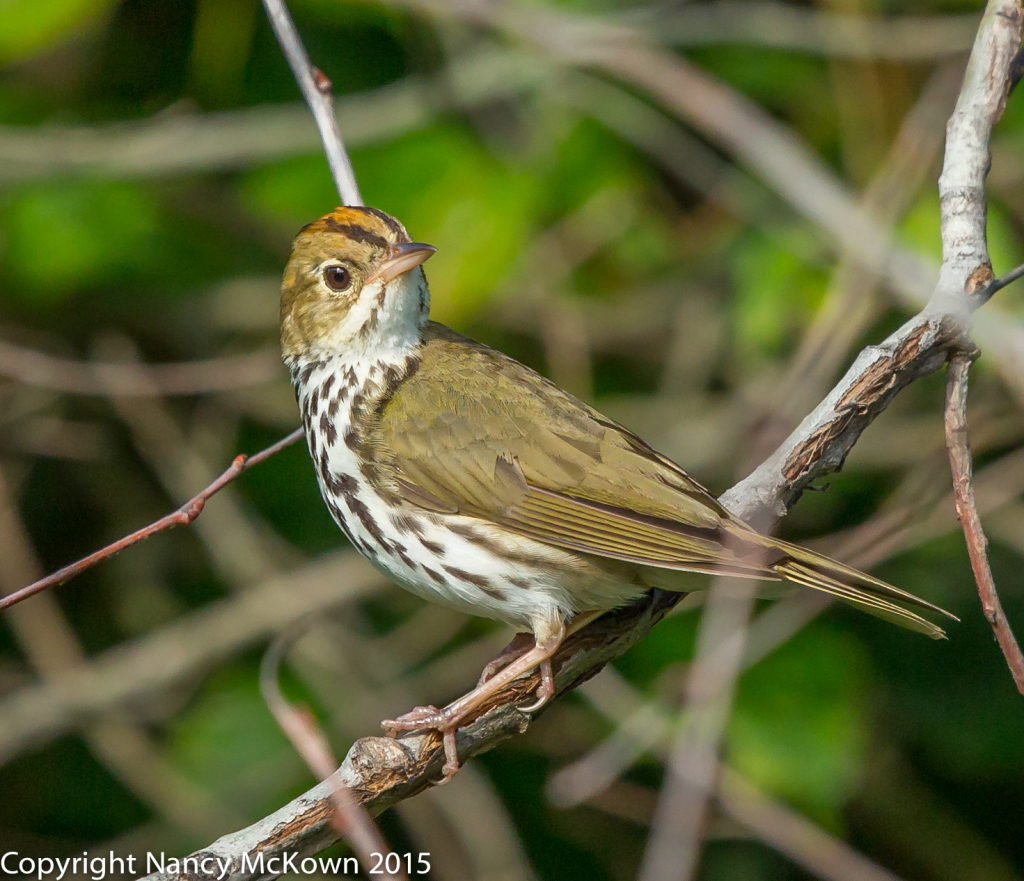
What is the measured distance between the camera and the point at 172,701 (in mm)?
5266

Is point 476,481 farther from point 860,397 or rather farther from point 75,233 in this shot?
point 75,233

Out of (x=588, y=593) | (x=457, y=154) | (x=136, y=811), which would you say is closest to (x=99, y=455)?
(x=136, y=811)

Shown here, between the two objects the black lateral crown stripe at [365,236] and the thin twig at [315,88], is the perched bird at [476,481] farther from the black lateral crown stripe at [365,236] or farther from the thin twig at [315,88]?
the thin twig at [315,88]

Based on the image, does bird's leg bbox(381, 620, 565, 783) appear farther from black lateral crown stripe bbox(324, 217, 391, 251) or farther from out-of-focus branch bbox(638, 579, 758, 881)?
black lateral crown stripe bbox(324, 217, 391, 251)

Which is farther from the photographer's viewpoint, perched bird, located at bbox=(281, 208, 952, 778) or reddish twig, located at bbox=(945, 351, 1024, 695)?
perched bird, located at bbox=(281, 208, 952, 778)

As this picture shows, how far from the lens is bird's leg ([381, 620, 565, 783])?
2.72m

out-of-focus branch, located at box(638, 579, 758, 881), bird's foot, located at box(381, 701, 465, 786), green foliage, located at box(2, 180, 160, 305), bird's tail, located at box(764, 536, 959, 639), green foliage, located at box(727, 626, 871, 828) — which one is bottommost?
out-of-focus branch, located at box(638, 579, 758, 881)

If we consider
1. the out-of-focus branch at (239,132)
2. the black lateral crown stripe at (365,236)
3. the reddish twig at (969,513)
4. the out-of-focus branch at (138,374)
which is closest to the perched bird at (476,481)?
the black lateral crown stripe at (365,236)

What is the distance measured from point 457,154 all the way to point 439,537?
1907 mm

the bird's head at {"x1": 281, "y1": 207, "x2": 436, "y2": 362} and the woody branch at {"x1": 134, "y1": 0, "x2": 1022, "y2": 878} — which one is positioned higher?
the bird's head at {"x1": 281, "y1": 207, "x2": 436, "y2": 362}

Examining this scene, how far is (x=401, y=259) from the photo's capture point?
130 inches

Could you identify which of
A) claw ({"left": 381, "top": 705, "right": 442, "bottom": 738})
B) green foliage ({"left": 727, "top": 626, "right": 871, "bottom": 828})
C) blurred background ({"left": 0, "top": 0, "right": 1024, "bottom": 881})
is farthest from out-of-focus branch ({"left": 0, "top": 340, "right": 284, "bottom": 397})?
claw ({"left": 381, "top": 705, "right": 442, "bottom": 738})

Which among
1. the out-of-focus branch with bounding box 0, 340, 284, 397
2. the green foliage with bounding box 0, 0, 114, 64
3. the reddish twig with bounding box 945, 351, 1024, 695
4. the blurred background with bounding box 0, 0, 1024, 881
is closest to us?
the reddish twig with bounding box 945, 351, 1024, 695

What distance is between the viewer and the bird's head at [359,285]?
3381mm
